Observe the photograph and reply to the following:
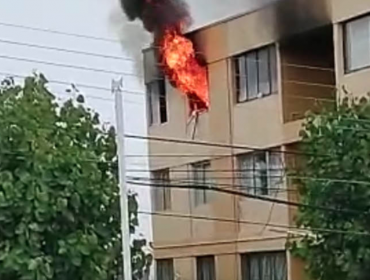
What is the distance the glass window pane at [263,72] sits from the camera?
91.3 feet

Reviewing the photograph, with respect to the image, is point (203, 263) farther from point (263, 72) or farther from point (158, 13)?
point (158, 13)

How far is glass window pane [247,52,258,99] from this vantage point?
28.2 m

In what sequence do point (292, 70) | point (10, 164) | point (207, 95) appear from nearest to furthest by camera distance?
point (10, 164) → point (292, 70) → point (207, 95)

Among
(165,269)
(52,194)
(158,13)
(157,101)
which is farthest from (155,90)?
(52,194)

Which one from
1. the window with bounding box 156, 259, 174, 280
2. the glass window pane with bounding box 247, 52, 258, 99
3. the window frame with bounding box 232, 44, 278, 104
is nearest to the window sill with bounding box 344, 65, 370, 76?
the window frame with bounding box 232, 44, 278, 104

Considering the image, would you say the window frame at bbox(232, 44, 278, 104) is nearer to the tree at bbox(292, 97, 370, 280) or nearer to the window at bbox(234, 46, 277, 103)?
the window at bbox(234, 46, 277, 103)

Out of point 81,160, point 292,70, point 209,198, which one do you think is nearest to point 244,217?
point 209,198

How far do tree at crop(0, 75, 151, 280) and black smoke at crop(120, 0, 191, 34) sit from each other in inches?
345

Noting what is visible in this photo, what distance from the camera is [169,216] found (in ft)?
103

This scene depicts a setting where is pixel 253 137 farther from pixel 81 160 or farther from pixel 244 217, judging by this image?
pixel 81 160

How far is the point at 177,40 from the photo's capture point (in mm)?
30188

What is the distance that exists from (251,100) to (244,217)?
253cm

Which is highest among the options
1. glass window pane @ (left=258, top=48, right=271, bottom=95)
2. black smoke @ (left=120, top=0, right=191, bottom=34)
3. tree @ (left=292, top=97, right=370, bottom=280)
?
black smoke @ (left=120, top=0, right=191, bottom=34)

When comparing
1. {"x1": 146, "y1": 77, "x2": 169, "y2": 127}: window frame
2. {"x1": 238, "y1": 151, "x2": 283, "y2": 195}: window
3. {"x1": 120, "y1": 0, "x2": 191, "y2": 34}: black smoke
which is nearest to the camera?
{"x1": 238, "y1": 151, "x2": 283, "y2": 195}: window
